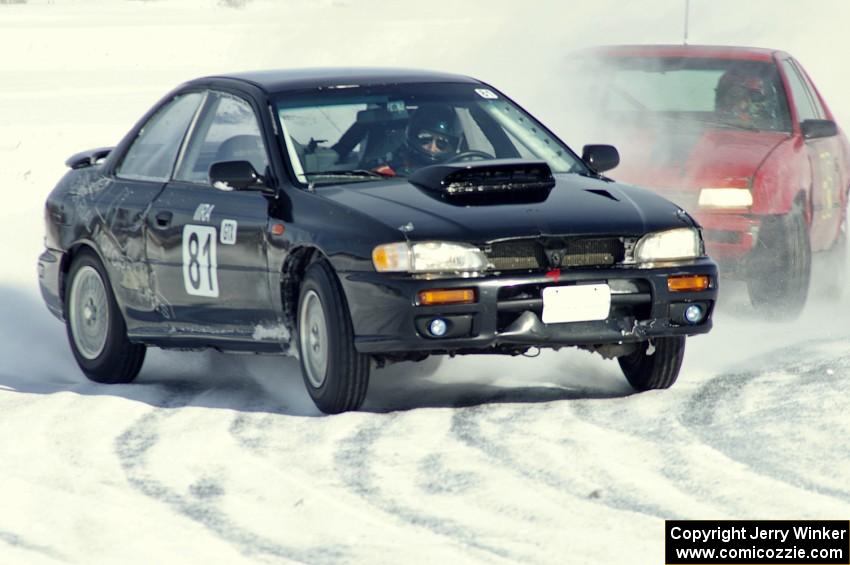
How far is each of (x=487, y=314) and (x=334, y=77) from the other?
1846mm

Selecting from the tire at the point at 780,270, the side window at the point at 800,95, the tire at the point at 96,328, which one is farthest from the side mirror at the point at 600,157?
the side window at the point at 800,95

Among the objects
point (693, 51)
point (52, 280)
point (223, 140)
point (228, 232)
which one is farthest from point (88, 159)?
point (693, 51)

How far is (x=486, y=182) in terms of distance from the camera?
7.91 metres

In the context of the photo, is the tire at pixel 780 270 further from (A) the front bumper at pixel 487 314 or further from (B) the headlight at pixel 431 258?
(B) the headlight at pixel 431 258

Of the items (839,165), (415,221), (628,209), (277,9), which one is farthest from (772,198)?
(277,9)

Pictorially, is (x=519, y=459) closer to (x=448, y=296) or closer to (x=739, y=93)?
(x=448, y=296)

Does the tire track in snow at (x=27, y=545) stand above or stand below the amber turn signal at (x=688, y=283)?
below

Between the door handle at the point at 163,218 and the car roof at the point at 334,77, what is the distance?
0.71 metres

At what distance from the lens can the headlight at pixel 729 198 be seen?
35.3ft

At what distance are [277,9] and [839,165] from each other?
36.5m

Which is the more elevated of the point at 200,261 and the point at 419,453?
the point at 200,261

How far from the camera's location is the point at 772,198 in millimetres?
10820

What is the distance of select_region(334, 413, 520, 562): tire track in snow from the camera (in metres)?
5.57

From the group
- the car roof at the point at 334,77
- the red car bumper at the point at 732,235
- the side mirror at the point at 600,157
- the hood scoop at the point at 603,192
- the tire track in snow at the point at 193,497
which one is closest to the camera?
the tire track in snow at the point at 193,497
